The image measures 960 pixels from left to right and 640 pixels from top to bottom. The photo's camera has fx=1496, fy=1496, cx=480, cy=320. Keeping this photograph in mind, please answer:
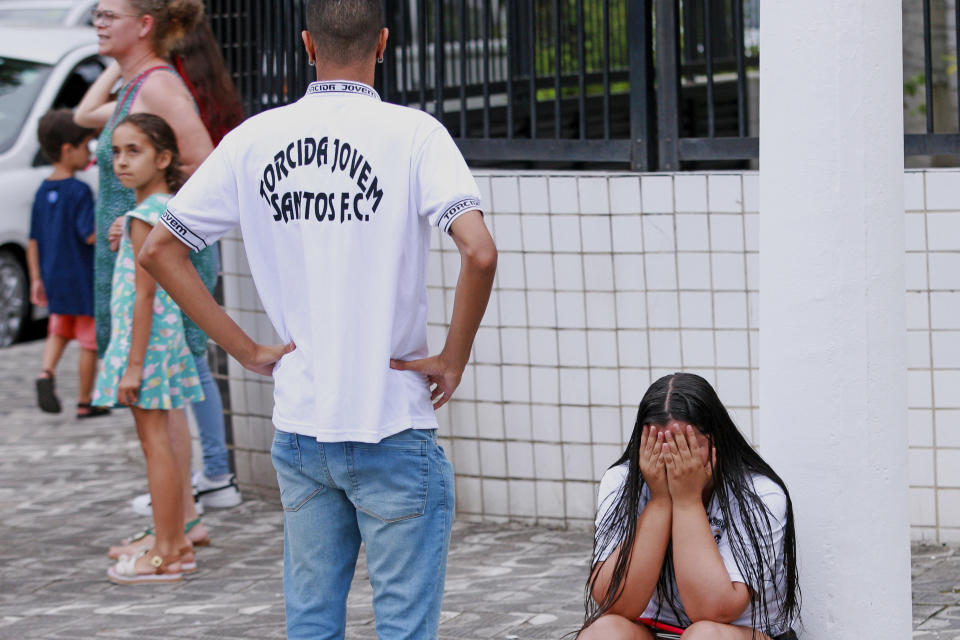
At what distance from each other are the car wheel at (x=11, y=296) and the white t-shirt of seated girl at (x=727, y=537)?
8057mm

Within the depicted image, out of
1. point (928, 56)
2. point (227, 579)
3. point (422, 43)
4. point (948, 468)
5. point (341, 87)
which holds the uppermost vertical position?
point (422, 43)

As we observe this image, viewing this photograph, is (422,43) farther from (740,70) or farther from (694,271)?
(694,271)

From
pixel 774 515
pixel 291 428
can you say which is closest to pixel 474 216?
pixel 291 428

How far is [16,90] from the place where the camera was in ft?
36.2

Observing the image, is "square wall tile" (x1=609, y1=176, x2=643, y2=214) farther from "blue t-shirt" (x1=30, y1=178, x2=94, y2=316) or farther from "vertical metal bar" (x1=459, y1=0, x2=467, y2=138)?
"blue t-shirt" (x1=30, y1=178, x2=94, y2=316)

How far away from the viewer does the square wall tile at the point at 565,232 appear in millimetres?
5383

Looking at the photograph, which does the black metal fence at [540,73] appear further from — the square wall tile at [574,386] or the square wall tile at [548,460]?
the square wall tile at [548,460]

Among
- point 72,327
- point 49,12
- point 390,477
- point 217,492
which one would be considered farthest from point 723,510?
point 49,12

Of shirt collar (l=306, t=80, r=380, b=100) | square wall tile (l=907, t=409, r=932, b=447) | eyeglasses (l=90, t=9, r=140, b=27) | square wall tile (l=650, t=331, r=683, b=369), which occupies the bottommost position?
square wall tile (l=907, t=409, r=932, b=447)

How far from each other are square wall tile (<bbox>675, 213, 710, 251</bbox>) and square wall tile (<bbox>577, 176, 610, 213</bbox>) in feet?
0.88

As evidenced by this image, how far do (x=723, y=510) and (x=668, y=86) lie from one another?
2.34 m

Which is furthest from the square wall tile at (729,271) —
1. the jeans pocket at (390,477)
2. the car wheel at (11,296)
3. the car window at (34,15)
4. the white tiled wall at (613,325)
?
the car window at (34,15)

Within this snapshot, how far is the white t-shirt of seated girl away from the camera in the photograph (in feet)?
10.7

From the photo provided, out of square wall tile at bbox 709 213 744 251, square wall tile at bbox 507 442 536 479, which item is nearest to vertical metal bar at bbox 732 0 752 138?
square wall tile at bbox 709 213 744 251
